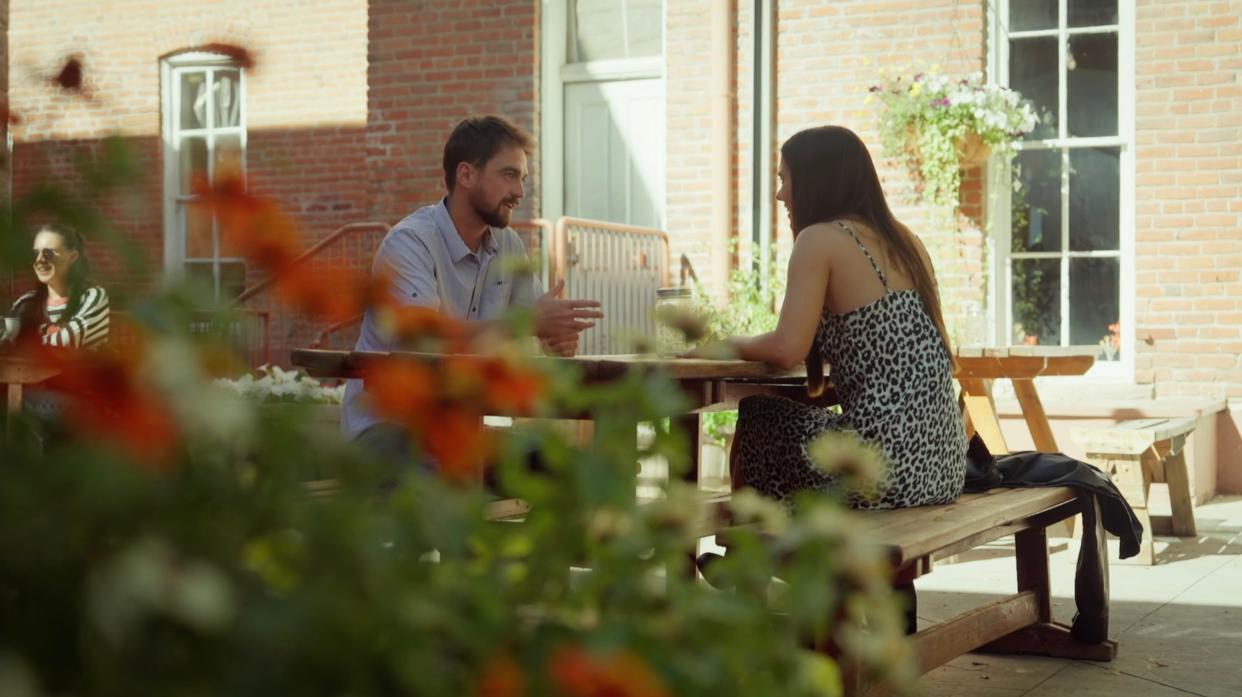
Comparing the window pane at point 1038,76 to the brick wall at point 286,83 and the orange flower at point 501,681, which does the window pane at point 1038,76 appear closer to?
the brick wall at point 286,83

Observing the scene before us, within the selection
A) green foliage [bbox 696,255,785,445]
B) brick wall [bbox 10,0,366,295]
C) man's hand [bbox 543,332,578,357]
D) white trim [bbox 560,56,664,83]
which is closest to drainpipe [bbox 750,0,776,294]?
green foliage [bbox 696,255,785,445]

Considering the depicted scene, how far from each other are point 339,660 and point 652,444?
1.09 feet

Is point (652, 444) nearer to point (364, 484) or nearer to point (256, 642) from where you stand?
point (364, 484)

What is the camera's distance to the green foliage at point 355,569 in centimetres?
64

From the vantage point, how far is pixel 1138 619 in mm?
4367

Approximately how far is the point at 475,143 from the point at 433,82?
5905 millimetres

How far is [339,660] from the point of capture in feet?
2.20

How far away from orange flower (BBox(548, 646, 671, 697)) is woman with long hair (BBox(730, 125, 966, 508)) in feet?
8.25

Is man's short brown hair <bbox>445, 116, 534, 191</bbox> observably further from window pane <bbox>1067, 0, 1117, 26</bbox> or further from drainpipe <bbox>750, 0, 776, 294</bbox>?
window pane <bbox>1067, 0, 1117, 26</bbox>

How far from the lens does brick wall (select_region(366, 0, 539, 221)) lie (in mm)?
9500

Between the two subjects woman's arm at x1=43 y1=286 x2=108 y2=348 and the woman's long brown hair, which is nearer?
woman's arm at x1=43 y1=286 x2=108 y2=348

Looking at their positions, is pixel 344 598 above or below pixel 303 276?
below

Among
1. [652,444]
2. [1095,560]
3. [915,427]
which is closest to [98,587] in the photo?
[652,444]

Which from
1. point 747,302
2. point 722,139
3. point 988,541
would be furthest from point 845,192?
point 722,139
